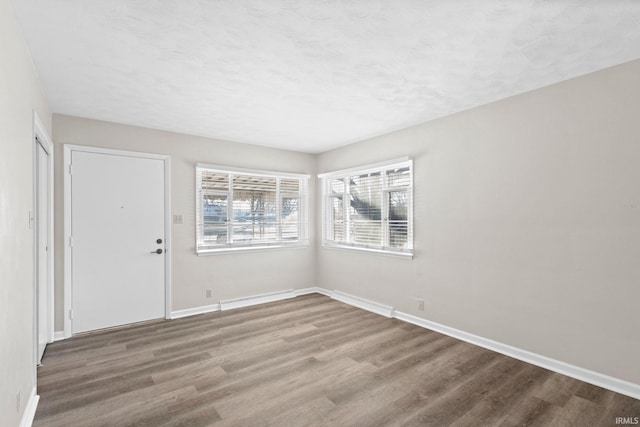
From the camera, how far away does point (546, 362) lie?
2.88 meters

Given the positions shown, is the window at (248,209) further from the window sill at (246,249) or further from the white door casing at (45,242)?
the white door casing at (45,242)

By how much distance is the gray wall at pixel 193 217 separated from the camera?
145 inches

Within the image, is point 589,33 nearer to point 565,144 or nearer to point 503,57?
point 503,57

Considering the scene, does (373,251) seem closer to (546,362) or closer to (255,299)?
(255,299)

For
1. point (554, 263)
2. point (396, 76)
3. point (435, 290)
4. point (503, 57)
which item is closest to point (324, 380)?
point (435, 290)

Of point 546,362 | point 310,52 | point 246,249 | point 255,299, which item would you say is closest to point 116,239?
point 246,249

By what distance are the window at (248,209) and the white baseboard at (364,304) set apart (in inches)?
43.9

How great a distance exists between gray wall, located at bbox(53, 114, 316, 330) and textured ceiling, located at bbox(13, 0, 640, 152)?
1.21ft

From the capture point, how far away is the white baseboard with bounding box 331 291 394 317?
4.38m

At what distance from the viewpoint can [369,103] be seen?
3.34 meters

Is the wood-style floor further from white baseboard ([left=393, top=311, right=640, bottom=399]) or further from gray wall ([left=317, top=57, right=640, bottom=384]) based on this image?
gray wall ([left=317, top=57, right=640, bottom=384])

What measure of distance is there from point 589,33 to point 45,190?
5051mm

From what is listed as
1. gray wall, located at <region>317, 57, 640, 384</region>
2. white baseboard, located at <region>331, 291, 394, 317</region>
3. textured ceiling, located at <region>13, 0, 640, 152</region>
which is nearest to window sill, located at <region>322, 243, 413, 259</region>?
gray wall, located at <region>317, 57, 640, 384</region>

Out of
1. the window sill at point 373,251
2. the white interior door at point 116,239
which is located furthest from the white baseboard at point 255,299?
the window sill at point 373,251
